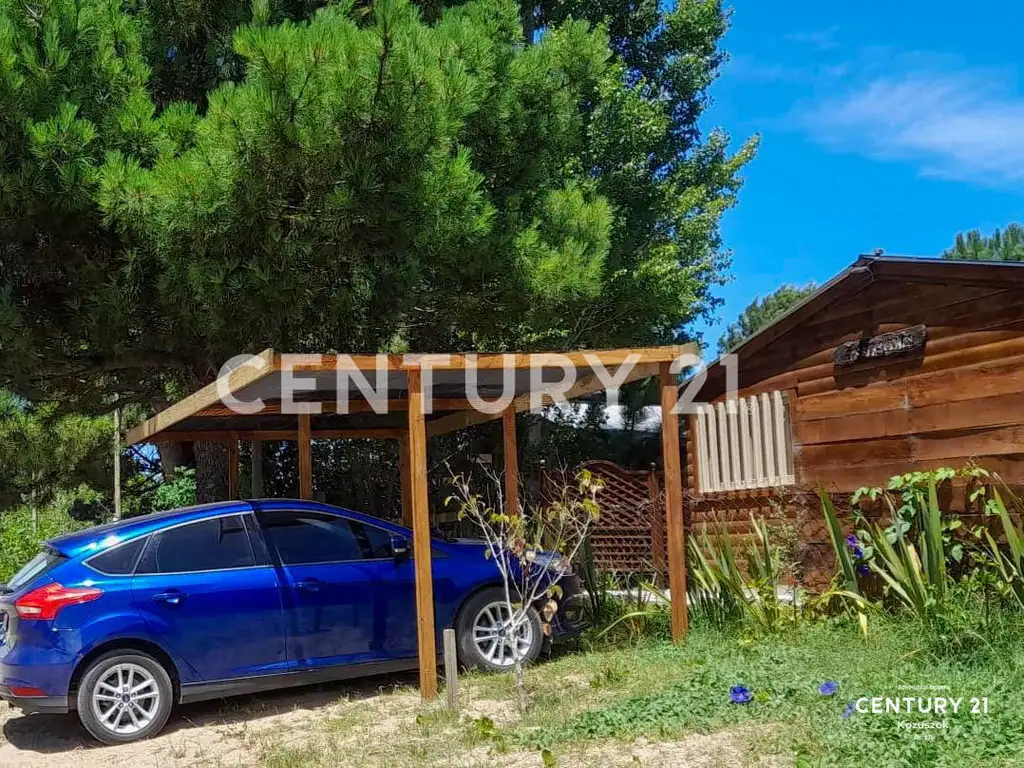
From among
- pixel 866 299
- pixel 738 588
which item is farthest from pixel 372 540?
pixel 866 299

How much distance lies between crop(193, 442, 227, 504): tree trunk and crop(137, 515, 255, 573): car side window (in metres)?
5.67

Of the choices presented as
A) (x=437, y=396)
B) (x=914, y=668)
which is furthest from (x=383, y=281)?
(x=914, y=668)

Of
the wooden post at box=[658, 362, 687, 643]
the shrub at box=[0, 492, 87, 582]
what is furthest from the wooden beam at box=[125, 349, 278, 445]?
the shrub at box=[0, 492, 87, 582]

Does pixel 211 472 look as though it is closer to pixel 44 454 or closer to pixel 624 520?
pixel 44 454

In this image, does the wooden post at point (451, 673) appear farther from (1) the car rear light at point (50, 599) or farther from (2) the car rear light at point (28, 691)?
(2) the car rear light at point (28, 691)

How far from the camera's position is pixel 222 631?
6.72 m

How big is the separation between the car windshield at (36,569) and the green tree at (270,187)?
3.17 meters

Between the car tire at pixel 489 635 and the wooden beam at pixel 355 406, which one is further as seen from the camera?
the wooden beam at pixel 355 406

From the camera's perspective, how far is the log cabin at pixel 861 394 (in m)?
8.06

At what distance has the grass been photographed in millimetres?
4789

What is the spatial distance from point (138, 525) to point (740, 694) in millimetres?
4176

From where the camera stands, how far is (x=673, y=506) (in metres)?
7.89

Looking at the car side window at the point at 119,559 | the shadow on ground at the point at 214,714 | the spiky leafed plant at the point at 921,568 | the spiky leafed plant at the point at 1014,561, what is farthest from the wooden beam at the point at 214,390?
the spiky leafed plant at the point at 1014,561

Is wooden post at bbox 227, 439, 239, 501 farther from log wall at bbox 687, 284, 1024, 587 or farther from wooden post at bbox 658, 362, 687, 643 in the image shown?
wooden post at bbox 658, 362, 687, 643
